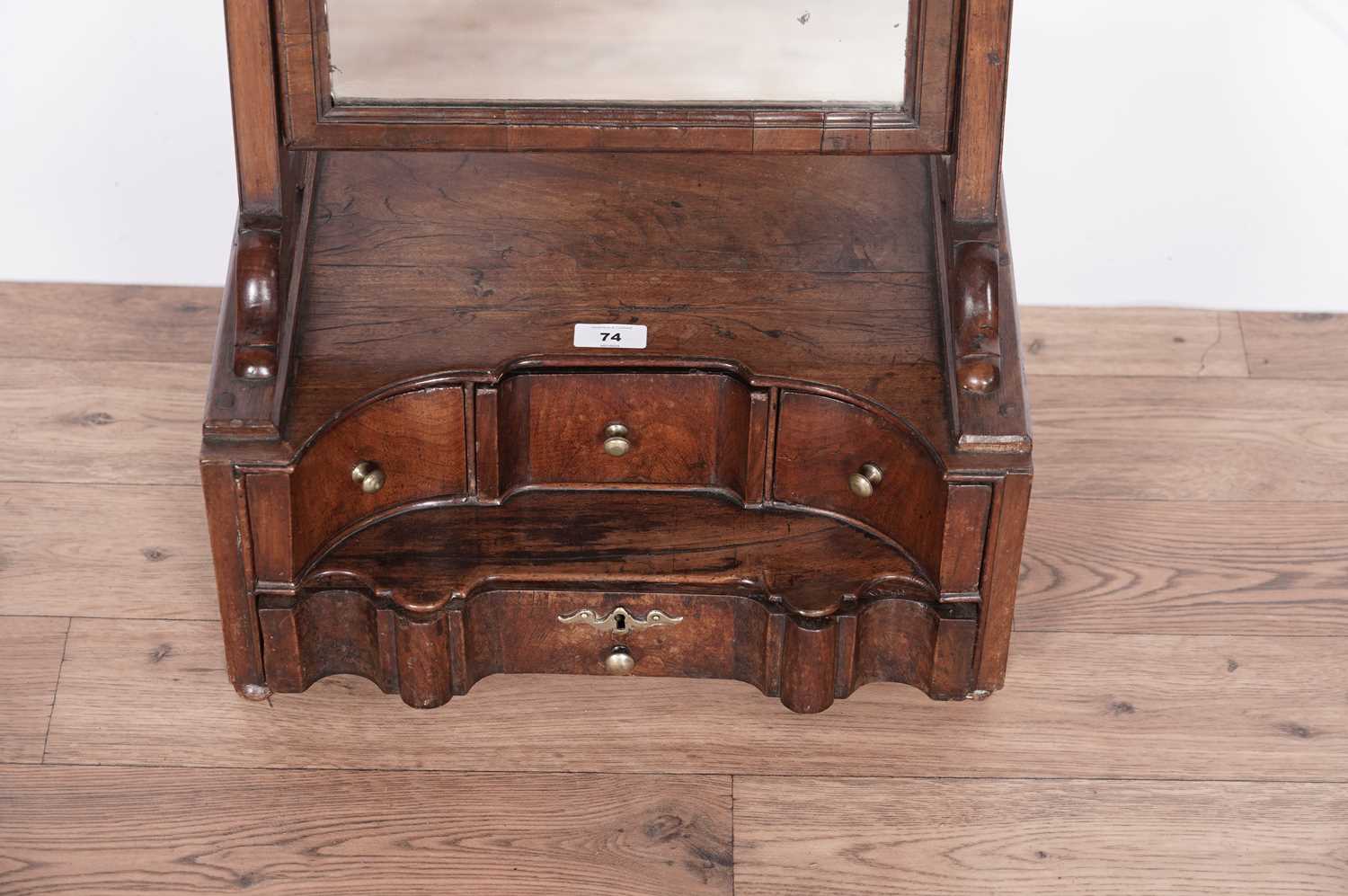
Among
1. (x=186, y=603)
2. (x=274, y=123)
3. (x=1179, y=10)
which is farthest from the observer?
(x=1179, y=10)

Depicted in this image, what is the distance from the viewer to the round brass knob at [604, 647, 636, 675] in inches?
79.2

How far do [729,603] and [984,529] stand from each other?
0.24 meters

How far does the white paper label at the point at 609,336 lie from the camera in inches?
76.4

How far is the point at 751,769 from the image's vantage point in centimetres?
198

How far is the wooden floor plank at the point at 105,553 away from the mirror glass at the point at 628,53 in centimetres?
58

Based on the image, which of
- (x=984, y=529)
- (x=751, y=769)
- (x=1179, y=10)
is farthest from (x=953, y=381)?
(x=1179, y=10)

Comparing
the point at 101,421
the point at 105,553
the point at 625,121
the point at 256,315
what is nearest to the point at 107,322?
the point at 101,421

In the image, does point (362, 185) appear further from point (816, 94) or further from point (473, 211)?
point (816, 94)

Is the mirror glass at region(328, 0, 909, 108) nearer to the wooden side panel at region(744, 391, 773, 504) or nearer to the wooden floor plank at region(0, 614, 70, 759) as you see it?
the wooden side panel at region(744, 391, 773, 504)

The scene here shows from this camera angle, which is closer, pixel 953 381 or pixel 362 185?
pixel 953 381

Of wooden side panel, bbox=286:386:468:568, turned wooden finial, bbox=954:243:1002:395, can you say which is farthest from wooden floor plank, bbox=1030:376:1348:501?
wooden side panel, bbox=286:386:468:568

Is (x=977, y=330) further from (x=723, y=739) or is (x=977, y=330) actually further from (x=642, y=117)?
(x=723, y=739)


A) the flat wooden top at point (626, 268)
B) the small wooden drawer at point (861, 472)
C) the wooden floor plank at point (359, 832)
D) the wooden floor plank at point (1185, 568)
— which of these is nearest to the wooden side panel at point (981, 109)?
the flat wooden top at point (626, 268)

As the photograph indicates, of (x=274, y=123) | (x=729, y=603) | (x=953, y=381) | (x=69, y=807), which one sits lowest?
(x=69, y=807)
